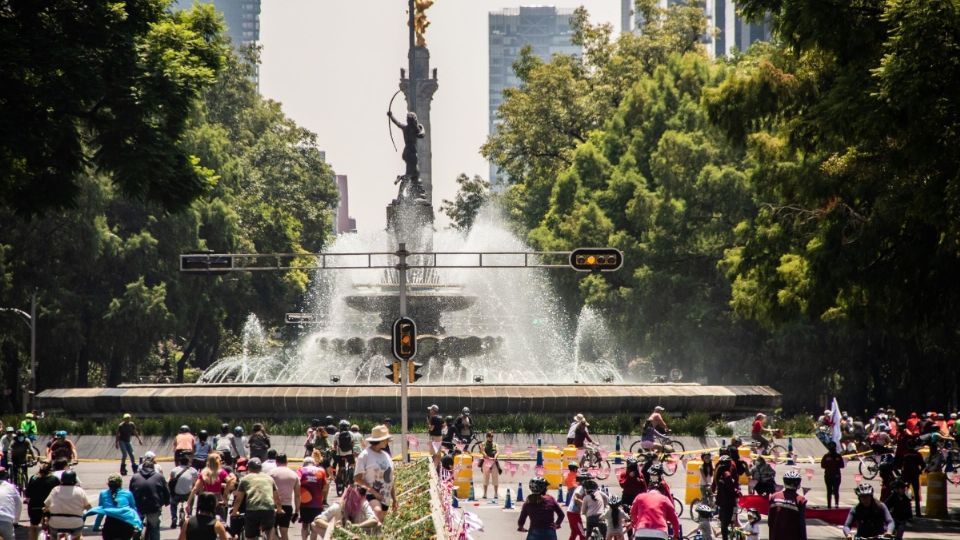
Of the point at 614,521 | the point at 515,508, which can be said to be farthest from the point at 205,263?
the point at 614,521

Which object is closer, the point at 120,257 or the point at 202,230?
the point at 120,257

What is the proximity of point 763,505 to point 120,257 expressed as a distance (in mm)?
44993

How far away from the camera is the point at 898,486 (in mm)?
21562

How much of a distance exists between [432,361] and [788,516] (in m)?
31.4

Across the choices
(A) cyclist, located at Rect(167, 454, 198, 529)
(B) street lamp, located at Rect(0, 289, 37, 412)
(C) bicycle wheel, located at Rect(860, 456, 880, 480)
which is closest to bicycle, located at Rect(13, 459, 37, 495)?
(A) cyclist, located at Rect(167, 454, 198, 529)

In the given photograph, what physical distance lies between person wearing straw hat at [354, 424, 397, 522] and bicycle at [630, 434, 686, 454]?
13.3 meters

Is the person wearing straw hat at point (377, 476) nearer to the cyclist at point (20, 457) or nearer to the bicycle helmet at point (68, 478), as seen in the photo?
the bicycle helmet at point (68, 478)

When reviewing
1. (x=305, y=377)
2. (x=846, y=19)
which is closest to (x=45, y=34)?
(x=846, y=19)

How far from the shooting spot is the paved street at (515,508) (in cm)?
2348

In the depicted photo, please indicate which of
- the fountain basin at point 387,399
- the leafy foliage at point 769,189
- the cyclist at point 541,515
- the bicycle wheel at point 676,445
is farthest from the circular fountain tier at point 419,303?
the cyclist at point 541,515

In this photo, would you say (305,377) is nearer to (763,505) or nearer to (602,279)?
(602,279)

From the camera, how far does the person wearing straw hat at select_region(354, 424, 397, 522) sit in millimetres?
18469

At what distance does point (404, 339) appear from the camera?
30.1 metres

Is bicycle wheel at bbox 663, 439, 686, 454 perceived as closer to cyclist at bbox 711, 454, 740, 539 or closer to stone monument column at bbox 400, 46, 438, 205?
cyclist at bbox 711, 454, 740, 539
